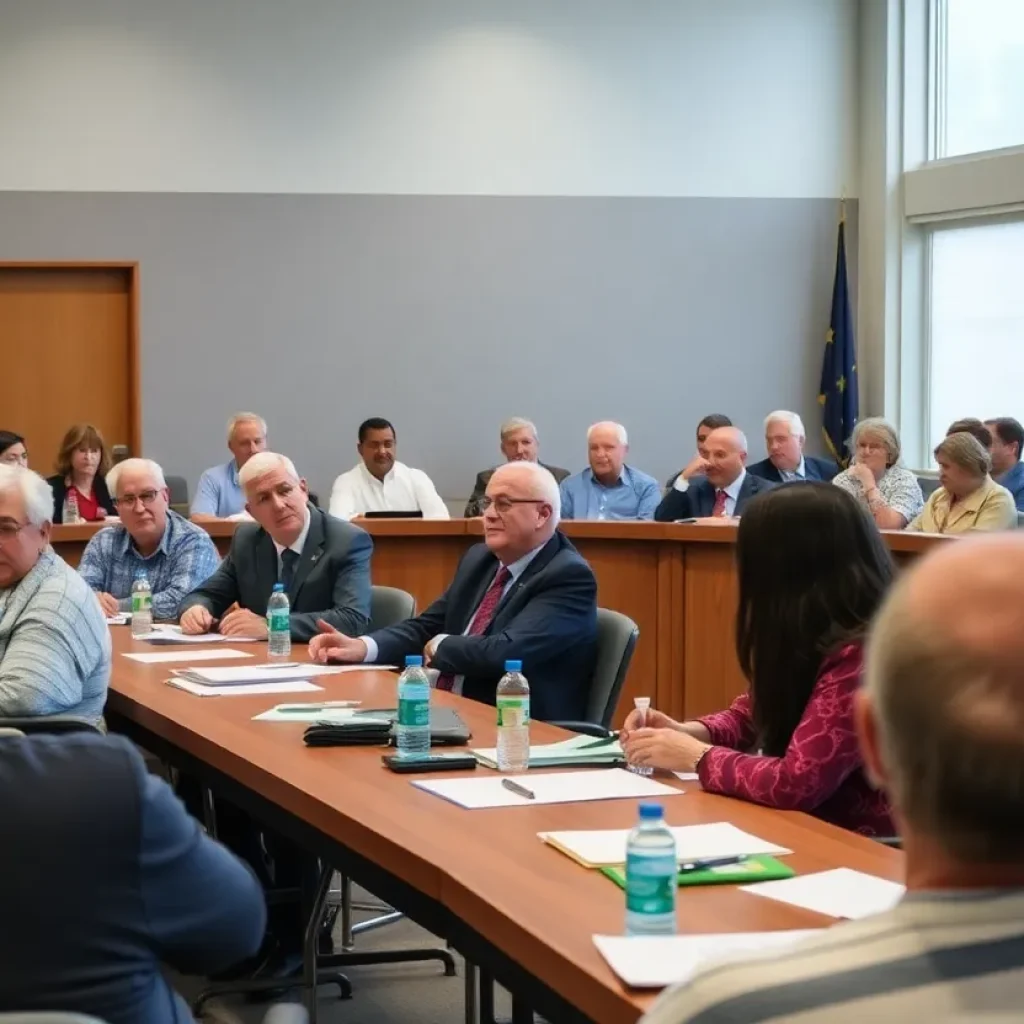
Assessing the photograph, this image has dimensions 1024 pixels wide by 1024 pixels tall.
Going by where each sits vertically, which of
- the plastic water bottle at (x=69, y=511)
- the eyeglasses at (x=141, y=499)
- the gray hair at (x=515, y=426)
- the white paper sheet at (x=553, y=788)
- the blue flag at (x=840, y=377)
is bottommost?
the white paper sheet at (x=553, y=788)

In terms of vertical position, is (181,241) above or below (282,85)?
below

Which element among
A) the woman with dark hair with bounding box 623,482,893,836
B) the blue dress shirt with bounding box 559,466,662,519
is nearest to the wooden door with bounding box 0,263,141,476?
the blue dress shirt with bounding box 559,466,662,519

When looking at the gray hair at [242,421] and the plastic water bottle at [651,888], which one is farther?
the gray hair at [242,421]

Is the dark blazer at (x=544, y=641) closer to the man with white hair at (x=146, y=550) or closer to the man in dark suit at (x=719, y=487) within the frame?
the man with white hair at (x=146, y=550)

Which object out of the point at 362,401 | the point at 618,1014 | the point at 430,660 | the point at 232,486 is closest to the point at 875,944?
the point at 618,1014

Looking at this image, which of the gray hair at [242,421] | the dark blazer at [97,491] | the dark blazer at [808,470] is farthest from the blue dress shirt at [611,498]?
the dark blazer at [97,491]

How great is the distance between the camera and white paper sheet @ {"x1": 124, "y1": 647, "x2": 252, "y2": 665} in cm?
472

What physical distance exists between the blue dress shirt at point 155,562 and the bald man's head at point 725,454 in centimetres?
276

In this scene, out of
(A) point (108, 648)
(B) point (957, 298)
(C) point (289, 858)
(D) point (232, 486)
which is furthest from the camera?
(B) point (957, 298)

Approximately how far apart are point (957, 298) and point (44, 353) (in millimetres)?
6011

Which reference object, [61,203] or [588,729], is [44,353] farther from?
[588,729]

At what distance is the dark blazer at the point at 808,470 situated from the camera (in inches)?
345

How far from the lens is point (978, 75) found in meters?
10.1

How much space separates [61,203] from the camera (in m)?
9.73
